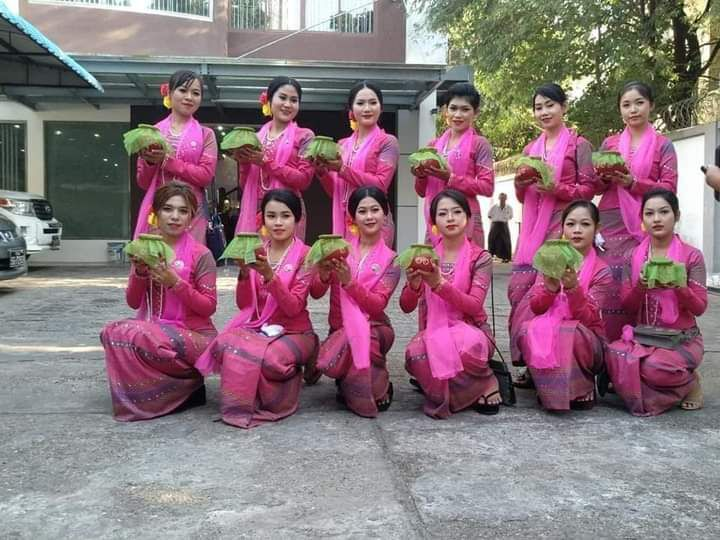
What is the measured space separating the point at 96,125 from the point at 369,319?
33.4 feet

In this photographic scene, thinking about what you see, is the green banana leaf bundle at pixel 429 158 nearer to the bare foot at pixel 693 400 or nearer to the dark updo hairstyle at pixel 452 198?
the dark updo hairstyle at pixel 452 198

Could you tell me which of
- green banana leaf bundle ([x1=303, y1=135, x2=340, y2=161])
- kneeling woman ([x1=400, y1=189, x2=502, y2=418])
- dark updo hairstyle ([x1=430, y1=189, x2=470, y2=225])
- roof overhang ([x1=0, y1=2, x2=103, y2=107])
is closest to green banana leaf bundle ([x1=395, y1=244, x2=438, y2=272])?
kneeling woman ([x1=400, y1=189, x2=502, y2=418])

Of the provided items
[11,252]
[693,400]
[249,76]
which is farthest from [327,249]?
[249,76]

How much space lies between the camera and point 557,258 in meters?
3.15

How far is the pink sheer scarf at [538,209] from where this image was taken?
3.97 meters

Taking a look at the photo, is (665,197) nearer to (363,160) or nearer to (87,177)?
(363,160)

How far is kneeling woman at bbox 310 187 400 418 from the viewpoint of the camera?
338 cm

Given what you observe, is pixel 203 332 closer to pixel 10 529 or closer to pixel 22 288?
pixel 10 529

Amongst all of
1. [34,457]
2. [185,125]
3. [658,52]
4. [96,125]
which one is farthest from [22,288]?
[658,52]

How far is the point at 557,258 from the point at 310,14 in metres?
10.2

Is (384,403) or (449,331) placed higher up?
(449,331)

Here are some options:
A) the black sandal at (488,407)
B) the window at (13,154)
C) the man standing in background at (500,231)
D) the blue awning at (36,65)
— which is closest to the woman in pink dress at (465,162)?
the black sandal at (488,407)

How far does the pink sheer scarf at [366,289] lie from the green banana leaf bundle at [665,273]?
1229 mm

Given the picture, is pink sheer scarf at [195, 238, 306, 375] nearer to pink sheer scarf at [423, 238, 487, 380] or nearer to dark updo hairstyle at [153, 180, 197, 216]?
dark updo hairstyle at [153, 180, 197, 216]
